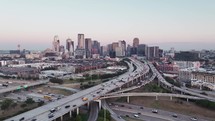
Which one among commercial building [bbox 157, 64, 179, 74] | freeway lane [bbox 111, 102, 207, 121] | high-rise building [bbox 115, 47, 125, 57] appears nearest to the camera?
freeway lane [bbox 111, 102, 207, 121]

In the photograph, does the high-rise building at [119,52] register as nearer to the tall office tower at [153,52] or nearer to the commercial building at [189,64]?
Answer: the tall office tower at [153,52]

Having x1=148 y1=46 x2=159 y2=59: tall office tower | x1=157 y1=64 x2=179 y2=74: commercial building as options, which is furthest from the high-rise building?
x1=157 y1=64 x2=179 y2=74: commercial building

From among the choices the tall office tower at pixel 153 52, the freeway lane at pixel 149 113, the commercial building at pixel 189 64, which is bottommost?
the freeway lane at pixel 149 113

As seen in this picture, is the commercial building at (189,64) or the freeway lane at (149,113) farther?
the commercial building at (189,64)

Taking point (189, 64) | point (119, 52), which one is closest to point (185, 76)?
point (189, 64)

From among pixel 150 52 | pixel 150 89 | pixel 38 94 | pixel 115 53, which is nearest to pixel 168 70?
pixel 150 89

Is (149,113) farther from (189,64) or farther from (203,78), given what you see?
(189,64)

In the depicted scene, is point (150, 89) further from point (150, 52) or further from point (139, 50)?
point (139, 50)

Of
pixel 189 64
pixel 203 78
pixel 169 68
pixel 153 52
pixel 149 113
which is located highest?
pixel 153 52

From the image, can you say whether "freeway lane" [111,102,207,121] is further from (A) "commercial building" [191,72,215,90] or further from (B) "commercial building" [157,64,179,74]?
(B) "commercial building" [157,64,179,74]

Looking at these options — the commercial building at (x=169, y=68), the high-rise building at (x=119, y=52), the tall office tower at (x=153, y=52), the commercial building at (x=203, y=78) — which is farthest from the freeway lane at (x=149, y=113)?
the high-rise building at (x=119, y=52)

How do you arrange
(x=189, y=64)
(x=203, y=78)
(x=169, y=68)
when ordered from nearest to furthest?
(x=203, y=78)
(x=169, y=68)
(x=189, y=64)
